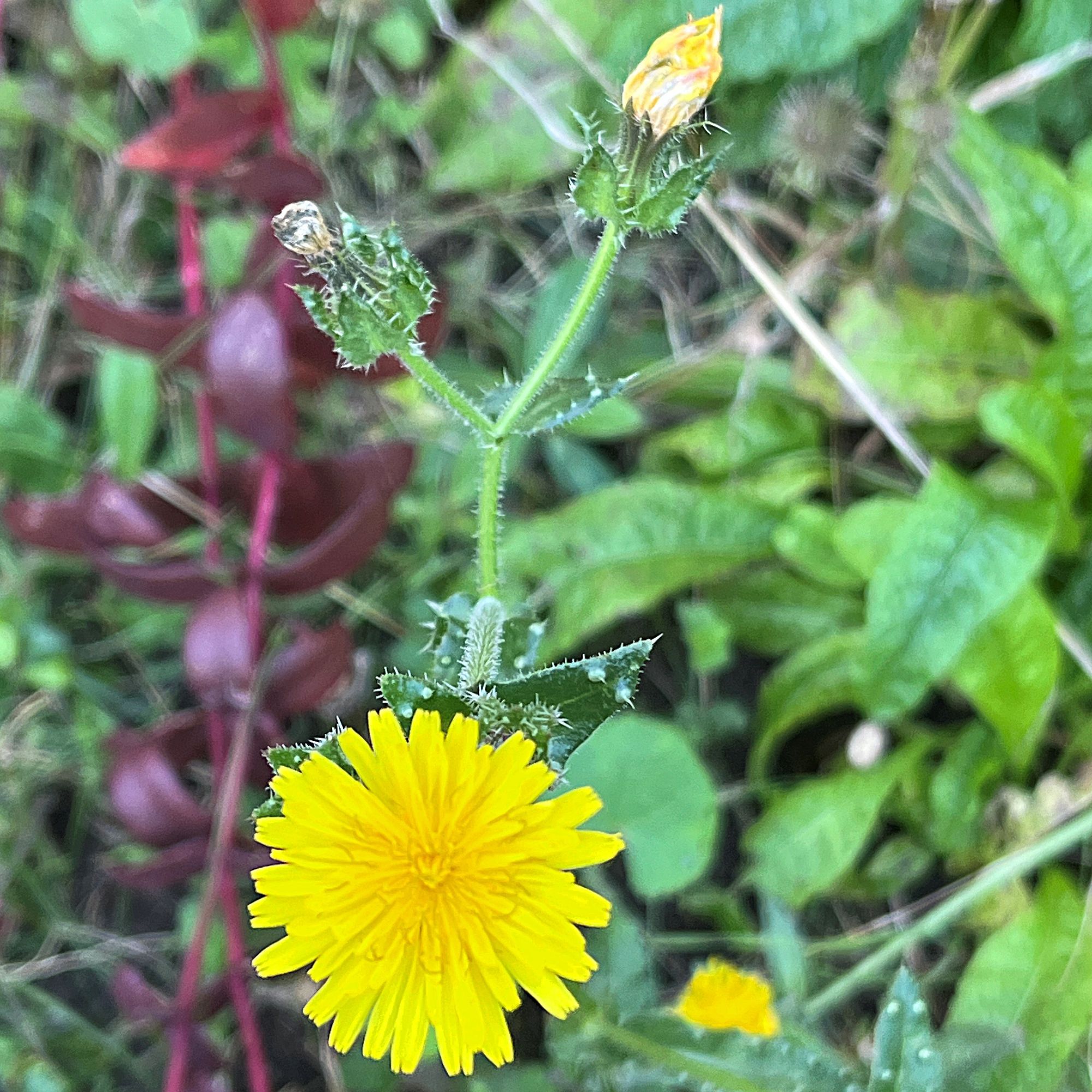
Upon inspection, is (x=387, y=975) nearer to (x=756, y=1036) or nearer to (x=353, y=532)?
(x=756, y=1036)

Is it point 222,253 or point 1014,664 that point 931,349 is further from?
point 222,253

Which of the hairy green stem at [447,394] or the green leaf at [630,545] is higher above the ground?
the green leaf at [630,545]

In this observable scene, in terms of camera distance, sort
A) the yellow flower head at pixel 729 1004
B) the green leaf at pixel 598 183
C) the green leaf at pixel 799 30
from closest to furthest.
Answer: the green leaf at pixel 598 183 < the yellow flower head at pixel 729 1004 < the green leaf at pixel 799 30

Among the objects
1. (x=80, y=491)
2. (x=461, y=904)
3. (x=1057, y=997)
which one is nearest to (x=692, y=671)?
(x=1057, y=997)

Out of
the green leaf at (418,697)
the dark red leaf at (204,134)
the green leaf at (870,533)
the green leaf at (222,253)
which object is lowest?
the green leaf at (418,697)

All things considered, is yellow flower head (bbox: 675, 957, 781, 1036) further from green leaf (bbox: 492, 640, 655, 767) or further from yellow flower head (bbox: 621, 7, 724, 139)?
yellow flower head (bbox: 621, 7, 724, 139)

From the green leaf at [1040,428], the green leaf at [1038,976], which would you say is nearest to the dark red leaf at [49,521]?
the green leaf at [1040,428]

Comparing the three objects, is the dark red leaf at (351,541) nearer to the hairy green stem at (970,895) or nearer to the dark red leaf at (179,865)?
the dark red leaf at (179,865)
